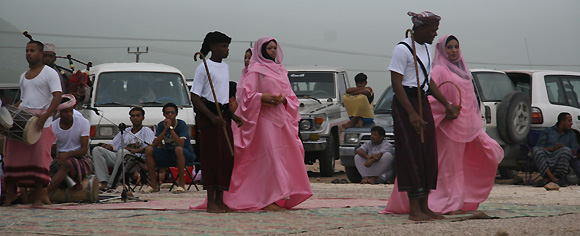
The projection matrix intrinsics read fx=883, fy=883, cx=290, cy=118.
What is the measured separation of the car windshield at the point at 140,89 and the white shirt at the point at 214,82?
258 inches

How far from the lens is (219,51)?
8.36 metres

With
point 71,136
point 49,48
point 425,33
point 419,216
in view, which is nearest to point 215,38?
point 425,33

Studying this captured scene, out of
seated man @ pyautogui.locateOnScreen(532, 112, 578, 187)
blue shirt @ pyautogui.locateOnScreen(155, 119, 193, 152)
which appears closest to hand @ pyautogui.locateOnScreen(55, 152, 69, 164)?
blue shirt @ pyautogui.locateOnScreen(155, 119, 193, 152)

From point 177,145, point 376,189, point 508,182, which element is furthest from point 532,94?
point 177,145

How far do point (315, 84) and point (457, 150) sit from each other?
965 centimetres

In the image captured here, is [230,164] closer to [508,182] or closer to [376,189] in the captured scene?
[376,189]

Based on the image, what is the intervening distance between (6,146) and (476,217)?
485 cm

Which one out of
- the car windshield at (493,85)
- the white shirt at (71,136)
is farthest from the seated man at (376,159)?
the white shirt at (71,136)

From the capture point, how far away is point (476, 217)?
24.3ft

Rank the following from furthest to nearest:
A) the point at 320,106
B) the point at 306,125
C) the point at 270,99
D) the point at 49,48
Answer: the point at 320,106 → the point at 306,125 → the point at 49,48 → the point at 270,99

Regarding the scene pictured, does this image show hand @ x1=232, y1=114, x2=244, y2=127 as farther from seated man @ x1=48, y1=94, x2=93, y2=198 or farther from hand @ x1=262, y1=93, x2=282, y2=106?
seated man @ x1=48, y1=94, x2=93, y2=198

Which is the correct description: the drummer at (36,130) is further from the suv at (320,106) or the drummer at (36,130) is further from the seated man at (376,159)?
the suv at (320,106)

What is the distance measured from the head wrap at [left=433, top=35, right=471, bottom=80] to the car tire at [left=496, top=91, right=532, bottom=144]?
5.56 m

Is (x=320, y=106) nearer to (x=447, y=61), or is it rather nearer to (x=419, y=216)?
(x=447, y=61)
